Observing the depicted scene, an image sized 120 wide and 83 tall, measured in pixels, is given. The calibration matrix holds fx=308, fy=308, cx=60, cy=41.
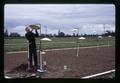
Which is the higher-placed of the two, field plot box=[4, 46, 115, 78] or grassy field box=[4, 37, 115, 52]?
grassy field box=[4, 37, 115, 52]

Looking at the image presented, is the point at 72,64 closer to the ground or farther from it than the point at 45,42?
closer to the ground

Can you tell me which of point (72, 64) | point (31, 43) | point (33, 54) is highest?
point (31, 43)

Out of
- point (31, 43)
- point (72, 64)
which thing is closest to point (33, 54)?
point (31, 43)

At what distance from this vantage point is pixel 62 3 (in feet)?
9.05

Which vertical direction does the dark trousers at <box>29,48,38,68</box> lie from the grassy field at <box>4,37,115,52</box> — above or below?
below

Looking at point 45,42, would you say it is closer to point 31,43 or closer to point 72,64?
point 31,43

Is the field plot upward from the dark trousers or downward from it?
downward

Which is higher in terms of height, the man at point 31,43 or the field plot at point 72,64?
the man at point 31,43

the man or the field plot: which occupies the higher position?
the man

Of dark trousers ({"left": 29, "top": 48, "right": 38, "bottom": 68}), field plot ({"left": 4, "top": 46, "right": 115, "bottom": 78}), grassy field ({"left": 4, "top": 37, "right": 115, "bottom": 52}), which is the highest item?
grassy field ({"left": 4, "top": 37, "right": 115, "bottom": 52})

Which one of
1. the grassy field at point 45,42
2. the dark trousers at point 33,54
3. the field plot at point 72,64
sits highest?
the grassy field at point 45,42
